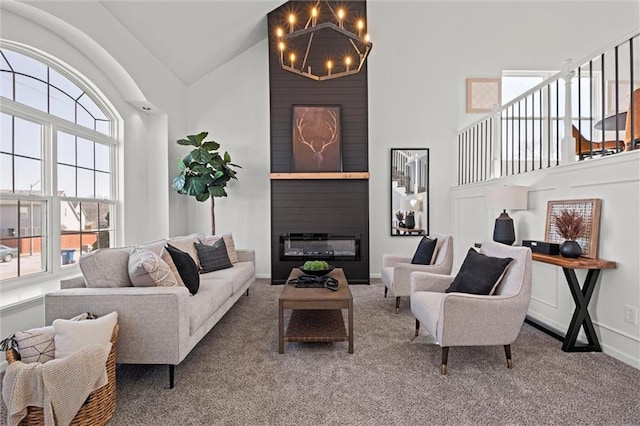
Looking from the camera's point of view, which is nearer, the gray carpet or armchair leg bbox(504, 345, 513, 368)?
A: the gray carpet

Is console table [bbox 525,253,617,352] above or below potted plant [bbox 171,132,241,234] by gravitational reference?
below

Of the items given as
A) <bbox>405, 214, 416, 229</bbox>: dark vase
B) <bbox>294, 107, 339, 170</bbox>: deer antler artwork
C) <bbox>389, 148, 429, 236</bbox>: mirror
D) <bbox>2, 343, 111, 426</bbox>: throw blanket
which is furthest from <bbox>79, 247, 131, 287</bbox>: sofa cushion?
<bbox>405, 214, 416, 229</bbox>: dark vase

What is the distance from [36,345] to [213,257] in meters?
2.16

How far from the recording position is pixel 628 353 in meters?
2.51

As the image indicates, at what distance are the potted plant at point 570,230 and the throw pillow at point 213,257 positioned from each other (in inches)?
133

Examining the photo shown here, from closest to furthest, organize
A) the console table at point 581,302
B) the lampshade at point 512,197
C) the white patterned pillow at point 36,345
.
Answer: the white patterned pillow at point 36,345 → the console table at point 581,302 → the lampshade at point 512,197

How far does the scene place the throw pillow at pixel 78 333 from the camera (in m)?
1.85

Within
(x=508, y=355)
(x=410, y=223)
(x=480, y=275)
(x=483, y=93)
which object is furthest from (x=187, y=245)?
(x=483, y=93)

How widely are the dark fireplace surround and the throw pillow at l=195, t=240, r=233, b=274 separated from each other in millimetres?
1281

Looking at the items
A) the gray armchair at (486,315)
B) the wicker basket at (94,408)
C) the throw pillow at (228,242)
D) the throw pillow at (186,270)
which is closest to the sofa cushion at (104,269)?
the throw pillow at (186,270)

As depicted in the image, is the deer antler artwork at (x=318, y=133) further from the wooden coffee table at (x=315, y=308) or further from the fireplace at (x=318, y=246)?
the wooden coffee table at (x=315, y=308)

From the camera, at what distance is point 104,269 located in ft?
7.81

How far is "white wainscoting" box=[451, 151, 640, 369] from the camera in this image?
2.50m

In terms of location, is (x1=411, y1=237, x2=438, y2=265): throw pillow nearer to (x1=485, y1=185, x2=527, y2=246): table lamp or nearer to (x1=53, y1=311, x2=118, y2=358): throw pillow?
(x1=485, y1=185, x2=527, y2=246): table lamp
